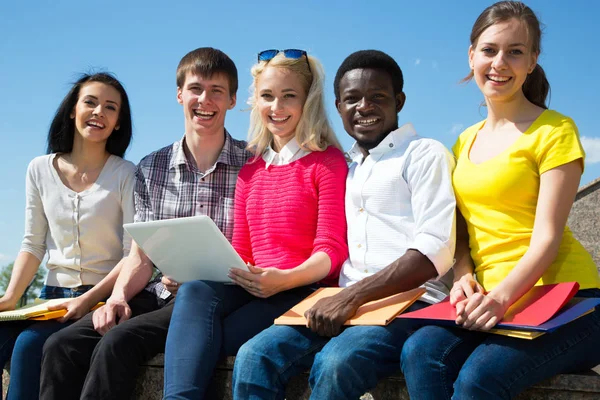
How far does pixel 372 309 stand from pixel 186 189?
54.0 inches

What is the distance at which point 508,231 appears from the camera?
97.5 inches

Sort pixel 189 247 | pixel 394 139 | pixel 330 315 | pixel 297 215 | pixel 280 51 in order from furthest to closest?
pixel 280 51 < pixel 297 215 < pixel 394 139 < pixel 189 247 < pixel 330 315

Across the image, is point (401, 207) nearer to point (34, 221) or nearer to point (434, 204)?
point (434, 204)

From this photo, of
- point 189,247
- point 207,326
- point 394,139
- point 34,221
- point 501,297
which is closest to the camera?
point 501,297

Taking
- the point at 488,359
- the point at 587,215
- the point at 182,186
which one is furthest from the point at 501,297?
the point at 587,215

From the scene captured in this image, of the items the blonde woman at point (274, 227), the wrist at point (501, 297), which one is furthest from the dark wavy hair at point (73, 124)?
the wrist at point (501, 297)

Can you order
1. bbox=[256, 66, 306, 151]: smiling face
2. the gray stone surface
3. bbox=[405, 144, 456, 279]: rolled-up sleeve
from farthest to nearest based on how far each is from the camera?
the gray stone surface → bbox=[256, 66, 306, 151]: smiling face → bbox=[405, 144, 456, 279]: rolled-up sleeve

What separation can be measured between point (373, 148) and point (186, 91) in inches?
44.3

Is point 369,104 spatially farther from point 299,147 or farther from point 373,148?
point 299,147

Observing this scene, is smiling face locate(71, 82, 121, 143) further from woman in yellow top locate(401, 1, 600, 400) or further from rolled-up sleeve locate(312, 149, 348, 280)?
woman in yellow top locate(401, 1, 600, 400)

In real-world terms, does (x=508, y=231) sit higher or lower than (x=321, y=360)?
higher

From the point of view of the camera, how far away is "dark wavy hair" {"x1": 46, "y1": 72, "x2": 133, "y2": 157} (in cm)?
386

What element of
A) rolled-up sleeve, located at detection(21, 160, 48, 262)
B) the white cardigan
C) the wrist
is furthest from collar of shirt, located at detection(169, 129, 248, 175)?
the wrist

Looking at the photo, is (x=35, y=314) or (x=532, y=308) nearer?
(x=532, y=308)
